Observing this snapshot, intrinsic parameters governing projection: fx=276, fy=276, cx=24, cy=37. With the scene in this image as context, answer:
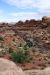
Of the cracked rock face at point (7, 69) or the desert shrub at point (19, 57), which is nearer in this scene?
the cracked rock face at point (7, 69)

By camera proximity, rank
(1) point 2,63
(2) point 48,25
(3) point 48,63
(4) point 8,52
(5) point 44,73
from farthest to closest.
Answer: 1. (2) point 48,25
2. (4) point 8,52
3. (3) point 48,63
4. (1) point 2,63
5. (5) point 44,73

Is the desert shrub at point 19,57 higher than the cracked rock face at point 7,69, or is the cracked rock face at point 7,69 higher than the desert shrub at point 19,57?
the cracked rock face at point 7,69

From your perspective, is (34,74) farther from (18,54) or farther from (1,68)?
(18,54)

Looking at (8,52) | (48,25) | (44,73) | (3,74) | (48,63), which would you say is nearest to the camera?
(3,74)

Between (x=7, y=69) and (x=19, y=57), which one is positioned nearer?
(x=7, y=69)

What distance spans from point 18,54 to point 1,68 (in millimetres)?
7991

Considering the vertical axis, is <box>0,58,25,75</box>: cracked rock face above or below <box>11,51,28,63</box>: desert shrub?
above

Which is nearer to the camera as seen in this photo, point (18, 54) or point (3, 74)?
point (3, 74)

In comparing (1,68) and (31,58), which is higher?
(1,68)

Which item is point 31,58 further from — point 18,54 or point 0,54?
point 0,54

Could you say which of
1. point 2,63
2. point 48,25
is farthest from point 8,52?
point 48,25

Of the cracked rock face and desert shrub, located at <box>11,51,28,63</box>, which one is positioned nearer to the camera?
the cracked rock face

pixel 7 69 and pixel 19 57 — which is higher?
pixel 7 69

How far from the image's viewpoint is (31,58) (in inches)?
645
